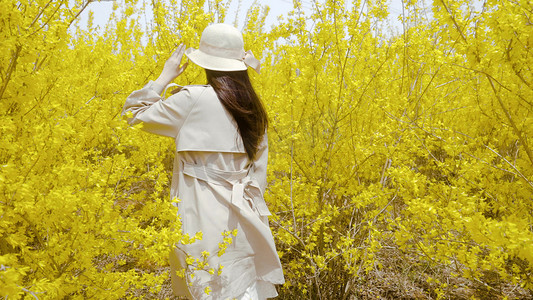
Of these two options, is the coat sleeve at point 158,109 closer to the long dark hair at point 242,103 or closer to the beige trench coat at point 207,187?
the beige trench coat at point 207,187

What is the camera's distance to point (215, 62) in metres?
1.65

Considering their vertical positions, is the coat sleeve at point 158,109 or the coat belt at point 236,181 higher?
the coat sleeve at point 158,109

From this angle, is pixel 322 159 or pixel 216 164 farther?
pixel 322 159

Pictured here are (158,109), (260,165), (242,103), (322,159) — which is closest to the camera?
(158,109)

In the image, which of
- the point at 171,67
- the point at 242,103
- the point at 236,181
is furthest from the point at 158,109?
the point at 236,181

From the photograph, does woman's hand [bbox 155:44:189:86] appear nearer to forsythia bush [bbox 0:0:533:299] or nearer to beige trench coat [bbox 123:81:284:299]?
beige trench coat [bbox 123:81:284:299]

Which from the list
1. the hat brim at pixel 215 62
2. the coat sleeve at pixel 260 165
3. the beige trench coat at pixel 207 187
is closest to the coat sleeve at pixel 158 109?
the beige trench coat at pixel 207 187

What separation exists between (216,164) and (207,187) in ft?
0.36

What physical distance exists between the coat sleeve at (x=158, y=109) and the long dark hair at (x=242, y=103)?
5.9 inches

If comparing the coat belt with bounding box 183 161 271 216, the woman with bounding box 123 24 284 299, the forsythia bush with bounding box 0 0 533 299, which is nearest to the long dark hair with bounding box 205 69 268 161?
the woman with bounding box 123 24 284 299

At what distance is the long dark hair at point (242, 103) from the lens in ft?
5.49

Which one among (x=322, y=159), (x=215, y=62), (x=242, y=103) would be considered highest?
(x=215, y=62)

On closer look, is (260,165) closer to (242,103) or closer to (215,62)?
(242,103)

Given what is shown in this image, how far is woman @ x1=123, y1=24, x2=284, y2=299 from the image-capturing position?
1606 millimetres
